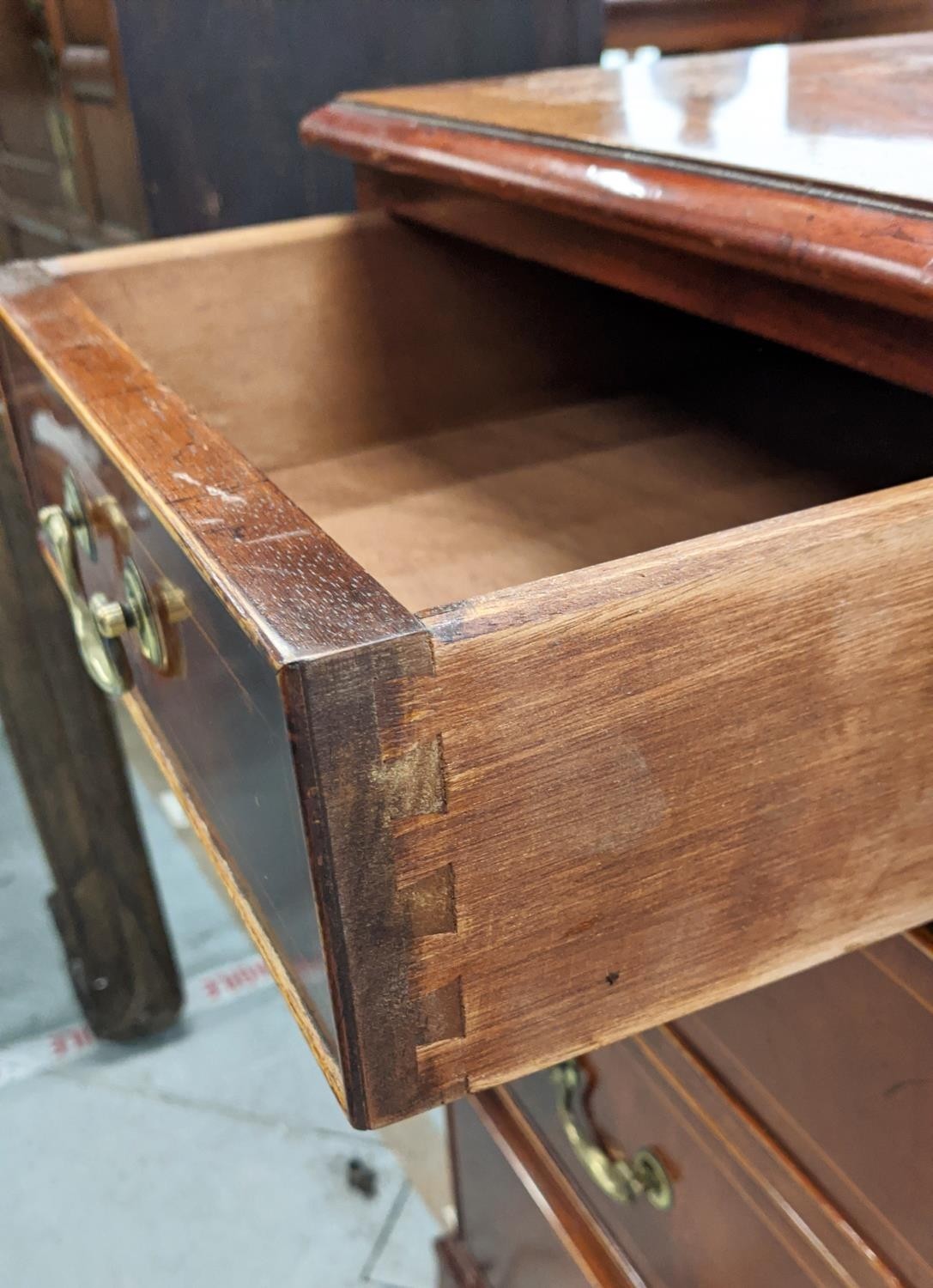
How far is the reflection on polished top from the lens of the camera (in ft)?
1.46

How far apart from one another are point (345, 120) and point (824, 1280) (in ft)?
2.31

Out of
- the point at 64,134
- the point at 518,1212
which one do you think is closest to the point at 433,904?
the point at 518,1212

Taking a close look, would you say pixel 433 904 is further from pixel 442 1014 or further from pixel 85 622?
pixel 85 622

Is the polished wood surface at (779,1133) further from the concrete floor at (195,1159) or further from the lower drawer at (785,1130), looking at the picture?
the concrete floor at (195,1159)

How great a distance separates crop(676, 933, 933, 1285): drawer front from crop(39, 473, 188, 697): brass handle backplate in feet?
0.98

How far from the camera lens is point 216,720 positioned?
0.40 meters

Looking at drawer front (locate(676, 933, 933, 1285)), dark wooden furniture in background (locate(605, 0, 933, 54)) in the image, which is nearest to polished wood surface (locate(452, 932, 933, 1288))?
drawer front (locate(676, 933, 933, 1285))

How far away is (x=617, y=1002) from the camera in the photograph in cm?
36

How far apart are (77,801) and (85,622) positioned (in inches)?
29.3

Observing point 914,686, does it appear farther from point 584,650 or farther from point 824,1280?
point 824,1280

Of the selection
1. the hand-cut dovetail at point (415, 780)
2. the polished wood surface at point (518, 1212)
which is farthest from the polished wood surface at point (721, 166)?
the polished wood surface at point (518, 1212)

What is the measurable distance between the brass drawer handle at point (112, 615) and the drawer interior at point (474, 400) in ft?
0.46

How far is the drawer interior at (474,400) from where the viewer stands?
0.64m

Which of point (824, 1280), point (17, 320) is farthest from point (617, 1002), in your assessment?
point (17, 320)
